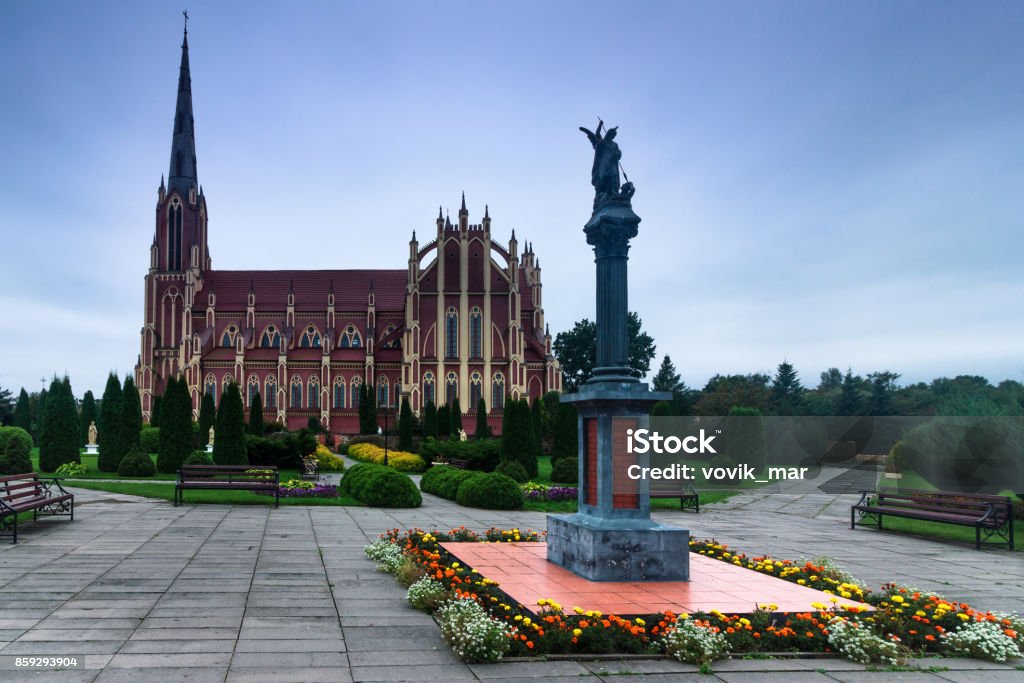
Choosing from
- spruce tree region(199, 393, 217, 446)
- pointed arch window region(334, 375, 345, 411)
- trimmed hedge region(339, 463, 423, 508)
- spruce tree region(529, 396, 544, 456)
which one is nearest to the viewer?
trimmed hedge region(339, 463, 423, 508)

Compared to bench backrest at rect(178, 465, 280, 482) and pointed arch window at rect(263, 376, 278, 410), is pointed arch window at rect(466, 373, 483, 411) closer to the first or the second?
pointed arch window at rect(263, 376, 278, 410)

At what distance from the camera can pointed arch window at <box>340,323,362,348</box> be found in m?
67.8

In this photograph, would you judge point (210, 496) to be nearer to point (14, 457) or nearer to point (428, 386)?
point (14, 457)

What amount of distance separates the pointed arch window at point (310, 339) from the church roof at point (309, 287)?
207cm

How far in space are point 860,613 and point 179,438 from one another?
85.6 feet

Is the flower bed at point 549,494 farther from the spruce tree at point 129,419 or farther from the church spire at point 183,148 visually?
the church spire at point 183,148

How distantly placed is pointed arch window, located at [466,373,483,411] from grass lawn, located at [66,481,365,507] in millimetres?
39177

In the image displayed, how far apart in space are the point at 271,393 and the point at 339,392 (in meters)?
5.63

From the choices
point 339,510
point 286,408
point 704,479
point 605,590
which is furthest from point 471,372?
point 605,590

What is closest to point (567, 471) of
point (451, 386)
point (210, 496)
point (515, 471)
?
point (515, 471)

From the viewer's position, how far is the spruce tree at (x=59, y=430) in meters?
27.5

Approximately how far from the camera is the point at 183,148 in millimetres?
A: 71000

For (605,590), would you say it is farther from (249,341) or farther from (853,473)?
(249,341)

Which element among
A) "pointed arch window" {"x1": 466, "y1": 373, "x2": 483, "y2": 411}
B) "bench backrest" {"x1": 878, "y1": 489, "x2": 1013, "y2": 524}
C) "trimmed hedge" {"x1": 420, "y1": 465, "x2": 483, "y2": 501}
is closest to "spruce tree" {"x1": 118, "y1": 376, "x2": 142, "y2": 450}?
"trimmed hedge" {"x1": 420, "y1": 465, "x2": 483, "y2": 501}
